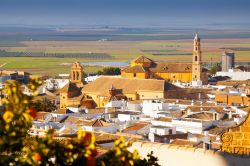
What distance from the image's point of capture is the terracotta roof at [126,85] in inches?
2061

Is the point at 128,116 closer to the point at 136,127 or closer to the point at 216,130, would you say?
the point at 136,127

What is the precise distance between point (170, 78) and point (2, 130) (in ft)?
196

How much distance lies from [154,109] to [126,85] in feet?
41.4

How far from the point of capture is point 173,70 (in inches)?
2618

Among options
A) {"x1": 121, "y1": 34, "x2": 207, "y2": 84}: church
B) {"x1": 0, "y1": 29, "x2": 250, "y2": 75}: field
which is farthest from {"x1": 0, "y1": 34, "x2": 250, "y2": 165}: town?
{"x1": 0, "y1": 29, "x2": 250, "y2": 75}: field

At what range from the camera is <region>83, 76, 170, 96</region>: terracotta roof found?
Answer: 52344 millimetres

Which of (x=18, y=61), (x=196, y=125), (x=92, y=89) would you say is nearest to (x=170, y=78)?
(x=92, y=89)

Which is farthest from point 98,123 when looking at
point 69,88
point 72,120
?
point 69,88

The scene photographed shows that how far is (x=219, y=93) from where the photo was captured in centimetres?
4922

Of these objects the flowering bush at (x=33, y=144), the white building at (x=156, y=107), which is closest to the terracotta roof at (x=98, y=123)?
the white building at (x=156, y=107)

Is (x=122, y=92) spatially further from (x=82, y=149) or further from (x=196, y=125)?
(x=82, y=149)

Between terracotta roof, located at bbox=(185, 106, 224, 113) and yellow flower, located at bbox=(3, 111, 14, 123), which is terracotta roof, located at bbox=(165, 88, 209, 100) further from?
yellow flower, located at bbox=(3, 111, 14, 123)

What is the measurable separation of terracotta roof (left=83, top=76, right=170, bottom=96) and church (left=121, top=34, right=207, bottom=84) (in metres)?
6.96

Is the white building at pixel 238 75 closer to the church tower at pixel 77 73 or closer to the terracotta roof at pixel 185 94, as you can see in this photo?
the church tower at pixel 77 73
